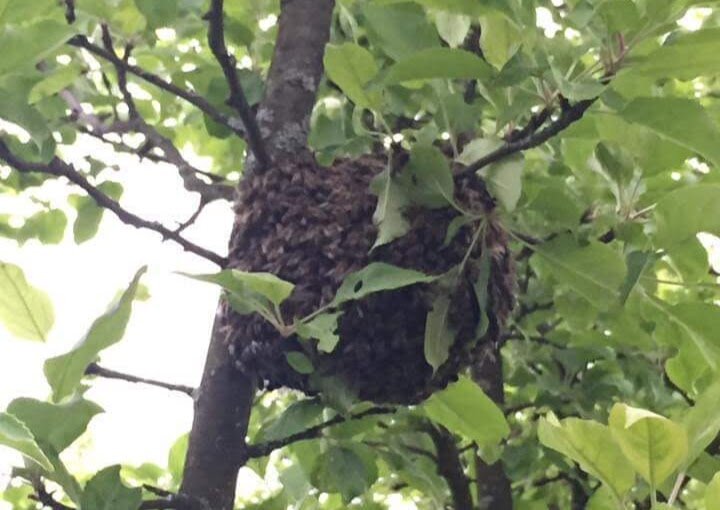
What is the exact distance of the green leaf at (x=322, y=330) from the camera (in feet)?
2.53

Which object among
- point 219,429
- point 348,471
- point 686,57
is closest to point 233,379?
point 219,429

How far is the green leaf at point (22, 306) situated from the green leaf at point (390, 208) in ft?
0.91

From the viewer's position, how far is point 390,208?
86 centimetres

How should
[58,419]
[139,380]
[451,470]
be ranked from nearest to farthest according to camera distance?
[58,419] → [139,380] → [451,470]

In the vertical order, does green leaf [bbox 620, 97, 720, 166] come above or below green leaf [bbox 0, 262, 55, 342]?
below

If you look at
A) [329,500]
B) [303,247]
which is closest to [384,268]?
[303,247]

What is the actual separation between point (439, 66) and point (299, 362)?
29 cm

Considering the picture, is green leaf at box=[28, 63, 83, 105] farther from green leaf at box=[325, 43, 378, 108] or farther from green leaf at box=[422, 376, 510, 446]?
green leaf at box=[422, 376, 510, 446]

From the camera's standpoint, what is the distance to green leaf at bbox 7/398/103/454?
73cm

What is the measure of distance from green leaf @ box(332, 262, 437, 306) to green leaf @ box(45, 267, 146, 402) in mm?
162

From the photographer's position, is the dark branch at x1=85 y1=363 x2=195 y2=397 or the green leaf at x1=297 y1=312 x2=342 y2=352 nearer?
the green leaf at x1=297 y1=312 x2=342 y2=352

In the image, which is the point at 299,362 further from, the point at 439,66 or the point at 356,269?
the point at 439,66

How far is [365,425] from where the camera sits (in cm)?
112

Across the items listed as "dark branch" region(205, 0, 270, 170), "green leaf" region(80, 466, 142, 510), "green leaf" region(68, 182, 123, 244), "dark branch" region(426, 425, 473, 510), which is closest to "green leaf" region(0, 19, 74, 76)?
"dark branch" region(205, 0, 270, 170)
